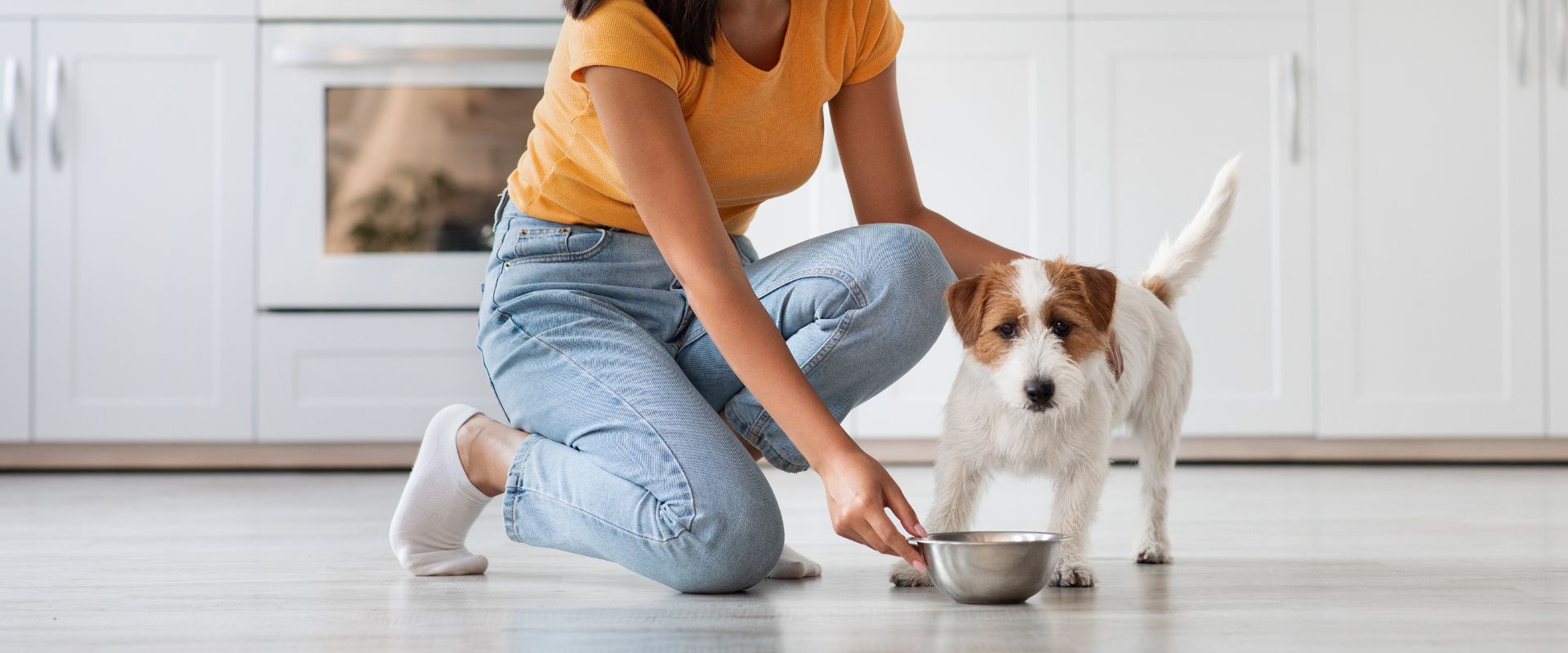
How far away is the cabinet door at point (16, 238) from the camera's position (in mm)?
3213

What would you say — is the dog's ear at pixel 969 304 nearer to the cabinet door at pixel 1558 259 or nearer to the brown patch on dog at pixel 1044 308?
the brown patch on dog at pixel 1044 308

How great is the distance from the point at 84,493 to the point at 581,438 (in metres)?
1.77

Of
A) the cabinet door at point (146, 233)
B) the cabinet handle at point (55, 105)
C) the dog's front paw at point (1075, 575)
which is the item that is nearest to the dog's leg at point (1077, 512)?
the dog's front paw at point (1075, 575)

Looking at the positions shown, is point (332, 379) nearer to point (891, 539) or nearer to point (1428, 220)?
point (891, 539)

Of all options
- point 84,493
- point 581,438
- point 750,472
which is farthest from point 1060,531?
point 84,493

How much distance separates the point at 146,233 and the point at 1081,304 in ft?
8.83

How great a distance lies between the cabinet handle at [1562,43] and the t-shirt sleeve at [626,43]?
2.78 m

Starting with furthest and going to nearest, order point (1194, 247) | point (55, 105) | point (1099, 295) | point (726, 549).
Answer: point (55, 105) → point (1194, 247) → point (1099, 295) → point (726, 549)

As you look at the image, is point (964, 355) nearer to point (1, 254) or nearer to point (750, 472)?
point (750, 472)

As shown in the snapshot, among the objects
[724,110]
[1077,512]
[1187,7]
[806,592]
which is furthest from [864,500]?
[1187,7]

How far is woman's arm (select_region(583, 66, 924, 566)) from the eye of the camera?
1.18 metres

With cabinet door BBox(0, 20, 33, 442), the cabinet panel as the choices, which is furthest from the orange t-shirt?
cabinet door BBox(0, 20, 33, 442)

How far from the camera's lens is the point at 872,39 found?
1.64 m

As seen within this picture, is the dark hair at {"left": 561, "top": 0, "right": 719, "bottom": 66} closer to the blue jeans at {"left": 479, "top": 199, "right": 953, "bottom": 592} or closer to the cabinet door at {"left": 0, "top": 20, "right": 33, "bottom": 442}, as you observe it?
the blue jeans at {"left": 479, "top": 199, "right": 953, "bottom": 592}
